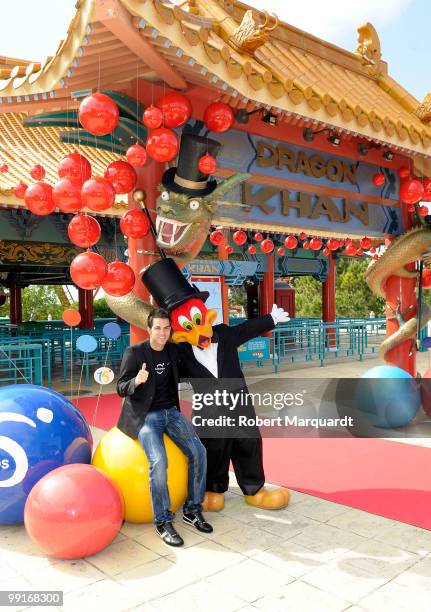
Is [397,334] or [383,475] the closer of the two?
[383,475]

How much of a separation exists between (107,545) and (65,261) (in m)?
10.1

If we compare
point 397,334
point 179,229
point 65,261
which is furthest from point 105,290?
point 65,261

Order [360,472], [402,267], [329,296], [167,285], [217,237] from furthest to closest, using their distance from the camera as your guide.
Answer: [329,296] → [217,237] → [402,267] → [360,472] → [167,285]

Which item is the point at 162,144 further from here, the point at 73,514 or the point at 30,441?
the point at 73,514

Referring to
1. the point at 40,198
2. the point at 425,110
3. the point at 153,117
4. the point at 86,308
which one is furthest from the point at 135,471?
the point at 86,308

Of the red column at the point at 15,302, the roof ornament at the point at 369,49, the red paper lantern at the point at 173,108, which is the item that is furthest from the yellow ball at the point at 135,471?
the red column at the point at 15,302

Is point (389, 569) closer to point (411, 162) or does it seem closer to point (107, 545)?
point (107, 545)

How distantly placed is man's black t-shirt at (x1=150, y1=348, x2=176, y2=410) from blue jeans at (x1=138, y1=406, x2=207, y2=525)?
53 mm

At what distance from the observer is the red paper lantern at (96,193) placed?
3.85 metres

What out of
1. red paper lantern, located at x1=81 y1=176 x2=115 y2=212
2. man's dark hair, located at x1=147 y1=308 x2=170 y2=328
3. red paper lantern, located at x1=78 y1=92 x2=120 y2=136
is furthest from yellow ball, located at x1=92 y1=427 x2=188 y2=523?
red paper lantern, located at x1=78 y1=92 x2=120 y2=136

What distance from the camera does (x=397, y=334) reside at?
7031 mm

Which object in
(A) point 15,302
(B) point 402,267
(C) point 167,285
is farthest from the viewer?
(A) point 15,302

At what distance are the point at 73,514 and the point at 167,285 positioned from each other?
5.52 feet

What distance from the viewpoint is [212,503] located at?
4.05 meters
